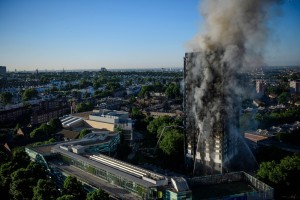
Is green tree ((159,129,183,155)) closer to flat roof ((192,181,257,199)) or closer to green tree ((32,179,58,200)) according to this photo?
flat roof ((192,181,257,199))

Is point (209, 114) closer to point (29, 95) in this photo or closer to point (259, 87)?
point (259, 87)

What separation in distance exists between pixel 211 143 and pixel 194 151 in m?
1.36

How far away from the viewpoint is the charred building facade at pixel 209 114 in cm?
1759

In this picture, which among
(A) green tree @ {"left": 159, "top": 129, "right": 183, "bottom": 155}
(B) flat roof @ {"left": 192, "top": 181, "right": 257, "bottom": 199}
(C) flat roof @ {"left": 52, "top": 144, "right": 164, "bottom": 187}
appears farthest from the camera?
(A) green tree @ {"left": 159, "top": 129, "right": 183, "bottom": 155}

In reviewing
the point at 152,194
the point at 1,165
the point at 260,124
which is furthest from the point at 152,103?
the point at 152,194

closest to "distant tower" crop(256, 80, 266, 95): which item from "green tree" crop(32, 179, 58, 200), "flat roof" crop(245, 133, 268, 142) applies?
"flat roof" crop(245, 133, 268, 142)

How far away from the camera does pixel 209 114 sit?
1814 centimetres

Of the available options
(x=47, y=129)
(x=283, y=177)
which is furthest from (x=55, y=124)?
(x=283, y=177)

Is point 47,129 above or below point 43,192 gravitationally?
above

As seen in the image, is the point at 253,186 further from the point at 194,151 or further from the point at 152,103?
the point at 152,103

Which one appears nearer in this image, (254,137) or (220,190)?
(220,190)

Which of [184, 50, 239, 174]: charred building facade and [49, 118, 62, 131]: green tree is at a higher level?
[184, 50, 239, 174]: charred building facade

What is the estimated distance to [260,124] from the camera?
29203mm

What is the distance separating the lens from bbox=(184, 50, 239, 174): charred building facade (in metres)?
17.6
